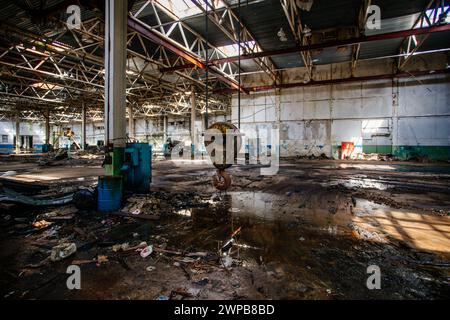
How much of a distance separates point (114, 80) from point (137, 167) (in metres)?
2.20

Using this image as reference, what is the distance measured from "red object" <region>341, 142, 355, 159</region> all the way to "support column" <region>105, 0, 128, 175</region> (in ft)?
58.4

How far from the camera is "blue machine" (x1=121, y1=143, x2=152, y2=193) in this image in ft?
17.1

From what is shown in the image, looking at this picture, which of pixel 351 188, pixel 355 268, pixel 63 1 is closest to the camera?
pixel 355 268

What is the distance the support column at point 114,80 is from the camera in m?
4.55

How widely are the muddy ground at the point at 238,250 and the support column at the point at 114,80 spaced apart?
4.13 feet

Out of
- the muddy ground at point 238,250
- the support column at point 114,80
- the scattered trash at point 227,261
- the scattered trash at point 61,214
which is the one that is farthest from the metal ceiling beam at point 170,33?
the scattered trash at point 61,214

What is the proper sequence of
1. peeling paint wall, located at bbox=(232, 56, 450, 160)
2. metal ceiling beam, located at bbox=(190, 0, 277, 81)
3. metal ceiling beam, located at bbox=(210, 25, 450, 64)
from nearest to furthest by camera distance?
1. metal ceiling beam, located at bbox=(190, 0, 277, 81)
2. metal ceiling beam, located at bbox=(210, 25, 450, 64)
3. peeling paint wall, located at bbox=(232, 56, 450, 160)

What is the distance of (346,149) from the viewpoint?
57.9ft

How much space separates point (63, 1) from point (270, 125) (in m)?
16.2

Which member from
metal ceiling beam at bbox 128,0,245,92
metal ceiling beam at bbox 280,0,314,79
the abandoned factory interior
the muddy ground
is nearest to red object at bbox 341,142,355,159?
the abandoned factory interior

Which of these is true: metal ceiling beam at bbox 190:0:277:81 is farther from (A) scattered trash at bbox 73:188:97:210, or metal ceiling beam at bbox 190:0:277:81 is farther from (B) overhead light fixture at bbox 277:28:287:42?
(A) scattered trash at bbox 73:188:97:210

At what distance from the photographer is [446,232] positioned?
342 cm

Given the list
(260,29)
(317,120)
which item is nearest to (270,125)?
(317,120)
